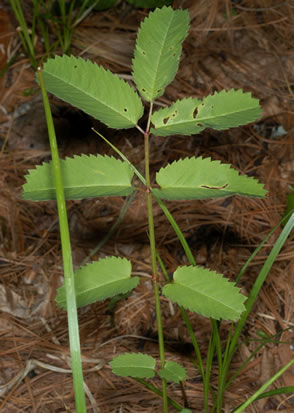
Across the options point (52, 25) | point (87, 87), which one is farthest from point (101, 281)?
point (52, 25)

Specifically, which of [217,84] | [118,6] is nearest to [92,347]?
[217,84]

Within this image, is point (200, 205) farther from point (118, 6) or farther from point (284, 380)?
point (118, 6)

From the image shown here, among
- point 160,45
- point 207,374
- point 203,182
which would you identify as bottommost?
point 207,374

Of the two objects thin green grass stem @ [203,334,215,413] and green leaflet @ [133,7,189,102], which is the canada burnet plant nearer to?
green leaflet @ [133,7,189,102]

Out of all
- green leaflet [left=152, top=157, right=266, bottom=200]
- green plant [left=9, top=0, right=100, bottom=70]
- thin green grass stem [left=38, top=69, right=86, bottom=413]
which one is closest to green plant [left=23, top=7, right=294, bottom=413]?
green leaflet [left=152, top=157, right=266, bottom=200]

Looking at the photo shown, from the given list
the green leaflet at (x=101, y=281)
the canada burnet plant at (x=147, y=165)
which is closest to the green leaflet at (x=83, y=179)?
the canada burnet plant at (x=147, y=165)

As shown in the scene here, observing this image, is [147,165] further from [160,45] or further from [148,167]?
[160,45]
